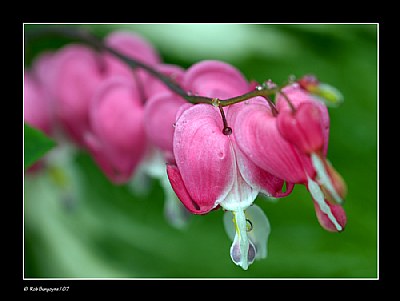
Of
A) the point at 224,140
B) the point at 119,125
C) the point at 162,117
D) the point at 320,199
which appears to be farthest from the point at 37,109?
the point at 320,199

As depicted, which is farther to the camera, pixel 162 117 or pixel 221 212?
pixel 221 212

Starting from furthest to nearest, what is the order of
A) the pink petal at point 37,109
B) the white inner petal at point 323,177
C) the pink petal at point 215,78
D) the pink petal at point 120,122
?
the pink petal at point 37,109
the pink petal at point 120,122
the pink petal at point 215,78
the white inner petal at point 323,177

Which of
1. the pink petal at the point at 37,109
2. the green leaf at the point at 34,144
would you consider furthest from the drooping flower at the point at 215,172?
the pink petal at the point at 37,109

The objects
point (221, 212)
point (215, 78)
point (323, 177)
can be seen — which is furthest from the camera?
point (221, 212)

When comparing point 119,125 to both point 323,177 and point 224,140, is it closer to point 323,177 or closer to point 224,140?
point 224,140

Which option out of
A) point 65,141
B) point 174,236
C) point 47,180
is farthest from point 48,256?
point 65,141

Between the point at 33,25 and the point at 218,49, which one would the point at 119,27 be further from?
the point at 33,25

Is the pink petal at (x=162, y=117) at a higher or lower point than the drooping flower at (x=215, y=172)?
A: higher

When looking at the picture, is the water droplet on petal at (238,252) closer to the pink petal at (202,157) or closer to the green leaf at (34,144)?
the pink petal at (202,157)
